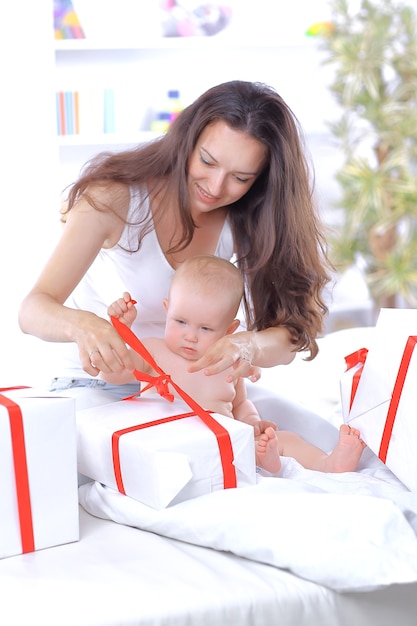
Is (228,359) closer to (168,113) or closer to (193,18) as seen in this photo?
(168,113)

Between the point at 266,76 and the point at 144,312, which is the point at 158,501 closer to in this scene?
Result: the point at 144,312

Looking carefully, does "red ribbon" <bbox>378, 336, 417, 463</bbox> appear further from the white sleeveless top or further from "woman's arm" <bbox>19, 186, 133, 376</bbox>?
the white sleeveless top

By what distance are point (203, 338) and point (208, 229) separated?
40 cm

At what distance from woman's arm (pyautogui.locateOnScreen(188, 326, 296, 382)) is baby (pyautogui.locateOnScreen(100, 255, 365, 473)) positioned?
0.08m

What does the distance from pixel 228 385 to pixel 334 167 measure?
3.05 meters

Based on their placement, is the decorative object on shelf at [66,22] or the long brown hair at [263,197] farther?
the decorative object on shelf at [66,22]

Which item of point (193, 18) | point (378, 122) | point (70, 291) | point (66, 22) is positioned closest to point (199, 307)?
point (70, 291)

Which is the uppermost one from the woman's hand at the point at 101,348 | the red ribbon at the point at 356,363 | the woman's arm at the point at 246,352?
the woman's hand at the point at 101,348

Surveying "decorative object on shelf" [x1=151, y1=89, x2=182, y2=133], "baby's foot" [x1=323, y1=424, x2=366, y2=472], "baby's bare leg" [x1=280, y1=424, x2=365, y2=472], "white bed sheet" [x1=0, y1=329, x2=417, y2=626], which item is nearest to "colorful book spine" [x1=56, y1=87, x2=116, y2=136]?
"decorative object on shelf" [x1=151, y1=89, x2=182, y2=133]

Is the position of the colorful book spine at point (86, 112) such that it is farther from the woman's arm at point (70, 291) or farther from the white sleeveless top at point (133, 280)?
the woman's arm at point (70, 291)

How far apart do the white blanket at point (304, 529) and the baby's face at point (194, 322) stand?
0.43 meters

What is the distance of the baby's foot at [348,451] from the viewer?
5.73 ft

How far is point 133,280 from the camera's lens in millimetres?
2045

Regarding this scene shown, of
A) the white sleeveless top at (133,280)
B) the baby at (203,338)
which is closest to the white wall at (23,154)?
the white sleeveless top at (133,280)
